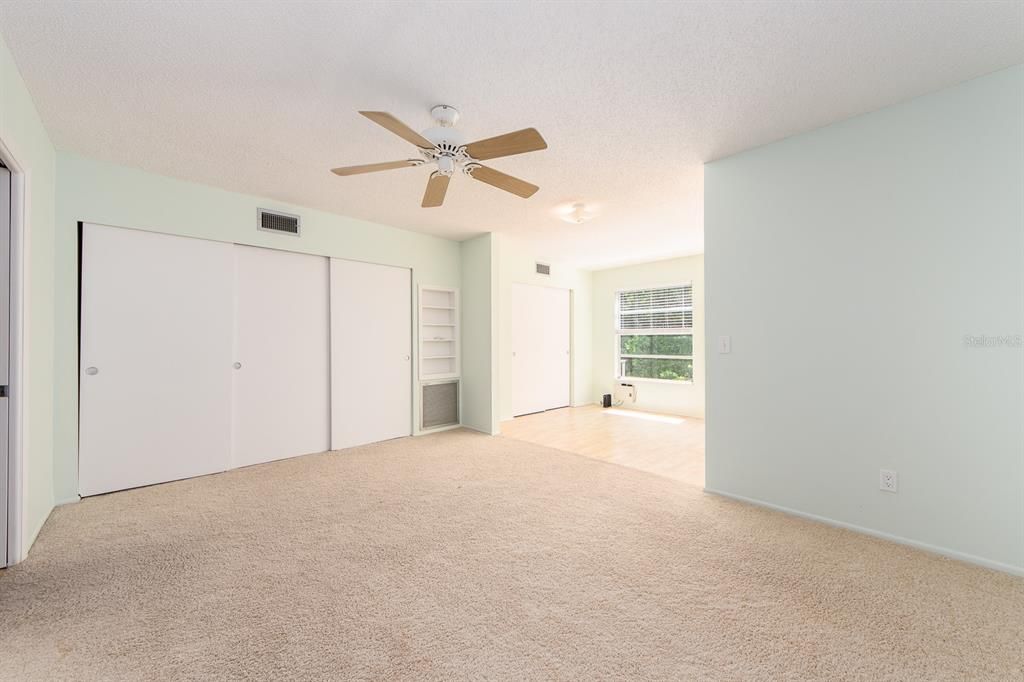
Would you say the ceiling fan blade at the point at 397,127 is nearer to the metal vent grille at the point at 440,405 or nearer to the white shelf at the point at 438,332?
the white shelf at the point at 438,332

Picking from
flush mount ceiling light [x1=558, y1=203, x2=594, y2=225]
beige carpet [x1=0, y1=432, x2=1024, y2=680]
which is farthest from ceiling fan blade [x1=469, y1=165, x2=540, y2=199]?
beige carpet [x1=0, y1=432, x2=1024, y2=680]

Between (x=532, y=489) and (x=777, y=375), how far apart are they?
1888 mm

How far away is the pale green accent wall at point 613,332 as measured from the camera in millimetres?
6285

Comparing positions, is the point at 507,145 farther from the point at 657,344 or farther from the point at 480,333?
the point at 657,344

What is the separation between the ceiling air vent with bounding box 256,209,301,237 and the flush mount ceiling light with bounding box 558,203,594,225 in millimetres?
2552

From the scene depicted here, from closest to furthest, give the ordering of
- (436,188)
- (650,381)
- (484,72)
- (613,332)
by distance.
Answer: (484,72) → (436,188) → (650,381) → (613,332)

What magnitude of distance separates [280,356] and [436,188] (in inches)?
98.2

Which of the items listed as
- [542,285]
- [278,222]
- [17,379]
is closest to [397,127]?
[17,379]

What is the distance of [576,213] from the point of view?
419 cm

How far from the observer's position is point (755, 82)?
2195mm

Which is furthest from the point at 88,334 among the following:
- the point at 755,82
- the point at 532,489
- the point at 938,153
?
the point at 938,153

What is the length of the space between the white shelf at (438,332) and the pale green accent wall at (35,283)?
3042mm

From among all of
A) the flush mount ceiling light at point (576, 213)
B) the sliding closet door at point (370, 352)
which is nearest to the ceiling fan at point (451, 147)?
the flush mount ceiling light at point (576, 213)

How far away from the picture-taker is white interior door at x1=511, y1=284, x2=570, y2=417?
6375mm
